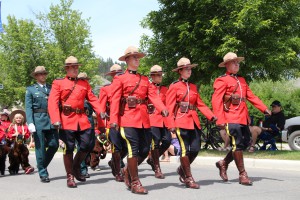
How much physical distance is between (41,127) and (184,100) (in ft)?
8.74

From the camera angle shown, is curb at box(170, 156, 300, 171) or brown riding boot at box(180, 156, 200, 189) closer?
brown riding boot at box(180, 156, 200, 189)

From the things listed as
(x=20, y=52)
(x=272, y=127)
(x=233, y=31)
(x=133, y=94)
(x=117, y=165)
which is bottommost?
(x=117, y=165)

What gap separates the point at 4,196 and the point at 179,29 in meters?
10.2

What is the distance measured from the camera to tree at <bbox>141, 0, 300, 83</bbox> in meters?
15.8

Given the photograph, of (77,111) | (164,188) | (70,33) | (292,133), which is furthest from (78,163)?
(70,33)

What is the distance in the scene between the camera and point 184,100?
26.5 feet

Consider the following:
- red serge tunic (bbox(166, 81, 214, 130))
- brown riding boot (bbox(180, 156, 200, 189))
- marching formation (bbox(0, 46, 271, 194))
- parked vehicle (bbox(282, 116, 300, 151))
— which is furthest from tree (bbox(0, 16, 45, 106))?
brown riding boot (bbox(180, 156, 200, 189))

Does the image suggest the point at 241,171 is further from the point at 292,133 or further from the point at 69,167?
the point at 292,133

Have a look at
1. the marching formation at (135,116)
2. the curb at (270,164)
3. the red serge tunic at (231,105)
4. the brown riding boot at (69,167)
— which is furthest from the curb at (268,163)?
the brown riding boot at (69,167)

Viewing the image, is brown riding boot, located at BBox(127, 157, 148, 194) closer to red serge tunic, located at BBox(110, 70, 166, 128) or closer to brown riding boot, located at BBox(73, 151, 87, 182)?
red serge tunic, located at BBox(110, 70, 166, 128)

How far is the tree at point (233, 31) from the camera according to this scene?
15797 mm

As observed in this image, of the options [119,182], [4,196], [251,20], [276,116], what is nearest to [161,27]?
[251,20]

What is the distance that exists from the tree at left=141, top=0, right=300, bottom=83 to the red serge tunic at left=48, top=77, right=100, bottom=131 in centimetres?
823

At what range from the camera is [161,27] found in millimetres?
17891
